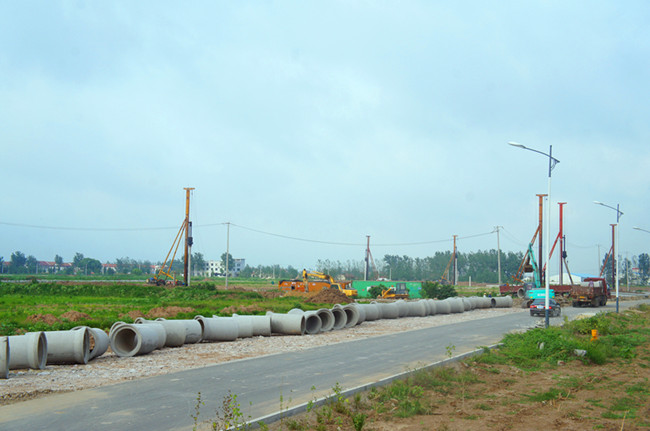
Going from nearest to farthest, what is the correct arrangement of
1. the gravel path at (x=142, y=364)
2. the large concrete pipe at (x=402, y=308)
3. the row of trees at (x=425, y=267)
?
the gravel path at (x=142, y=364) → the large concrete pipe at (x=402, y=308) → the row of trees at (x=425, y=267)

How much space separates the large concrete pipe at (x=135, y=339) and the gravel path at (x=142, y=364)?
0.24m

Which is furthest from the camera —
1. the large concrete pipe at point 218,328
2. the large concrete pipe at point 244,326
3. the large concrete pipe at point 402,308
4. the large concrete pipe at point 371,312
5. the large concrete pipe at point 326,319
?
the large concrete pipe at point 402,308

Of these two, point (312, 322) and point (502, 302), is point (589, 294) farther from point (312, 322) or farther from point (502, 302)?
point (312, 322)

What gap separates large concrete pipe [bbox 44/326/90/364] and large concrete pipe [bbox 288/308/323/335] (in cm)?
1000

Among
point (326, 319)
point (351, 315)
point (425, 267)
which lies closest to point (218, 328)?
point (326, 319)

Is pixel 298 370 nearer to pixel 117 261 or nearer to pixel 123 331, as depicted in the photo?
pixel 123 331

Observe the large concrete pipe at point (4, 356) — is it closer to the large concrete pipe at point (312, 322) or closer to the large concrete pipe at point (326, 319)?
the large concrete pipe at point (312, 322)

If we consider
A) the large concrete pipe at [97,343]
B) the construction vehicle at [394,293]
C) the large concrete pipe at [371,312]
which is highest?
the large concrete pipe at [97,343]

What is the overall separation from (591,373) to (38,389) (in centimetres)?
1284

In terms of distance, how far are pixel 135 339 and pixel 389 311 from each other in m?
17.2

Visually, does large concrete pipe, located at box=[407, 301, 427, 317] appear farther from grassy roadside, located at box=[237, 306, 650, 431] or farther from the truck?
the truck

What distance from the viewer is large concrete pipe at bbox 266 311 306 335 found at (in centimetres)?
2152

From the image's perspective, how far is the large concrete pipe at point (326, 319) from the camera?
923 inches

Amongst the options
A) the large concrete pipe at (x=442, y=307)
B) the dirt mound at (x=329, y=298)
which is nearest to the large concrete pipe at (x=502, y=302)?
the large concrete pipe at (x=442, y=307)
